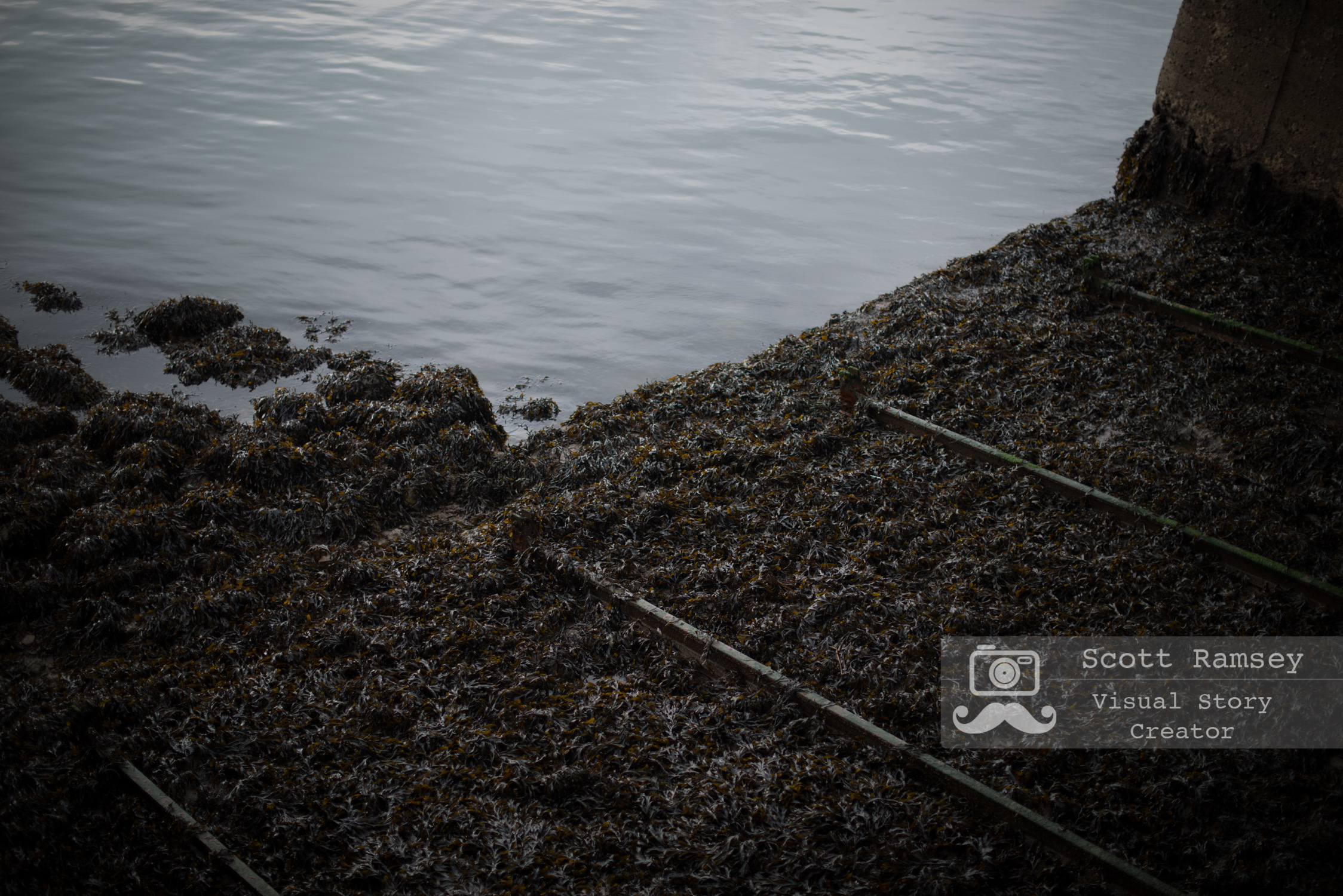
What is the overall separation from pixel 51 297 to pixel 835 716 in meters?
6.83

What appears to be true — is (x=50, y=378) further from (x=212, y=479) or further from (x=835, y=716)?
(x=835, y=716)

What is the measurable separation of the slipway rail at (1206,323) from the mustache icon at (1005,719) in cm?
360

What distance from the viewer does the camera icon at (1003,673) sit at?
351cm

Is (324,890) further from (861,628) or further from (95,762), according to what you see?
(861,628)

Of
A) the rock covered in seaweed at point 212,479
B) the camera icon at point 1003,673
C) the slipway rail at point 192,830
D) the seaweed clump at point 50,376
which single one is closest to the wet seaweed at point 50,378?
the seaweed clump at point 50,376

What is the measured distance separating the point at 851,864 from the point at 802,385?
3.44m

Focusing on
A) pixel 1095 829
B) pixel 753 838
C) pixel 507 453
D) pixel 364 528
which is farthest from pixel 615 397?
pixel 1095 829

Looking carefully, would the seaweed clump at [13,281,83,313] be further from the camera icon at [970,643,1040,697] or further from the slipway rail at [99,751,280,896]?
the camera icon at [970,643,1040,697]

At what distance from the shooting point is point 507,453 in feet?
17.3

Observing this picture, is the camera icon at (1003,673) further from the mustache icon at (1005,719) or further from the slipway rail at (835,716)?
the slipway rail at (835,716)

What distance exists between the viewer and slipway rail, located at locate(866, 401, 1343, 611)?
3826 millimetres

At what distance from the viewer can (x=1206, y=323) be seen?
597 cm

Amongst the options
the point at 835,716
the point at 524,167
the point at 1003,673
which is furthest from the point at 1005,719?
the point at 524,167

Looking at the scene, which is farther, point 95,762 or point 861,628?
point 861,628
